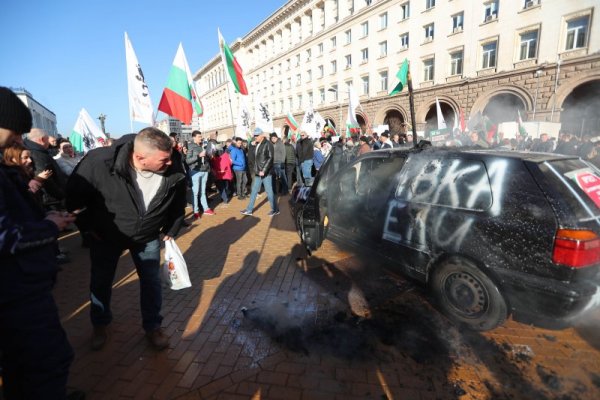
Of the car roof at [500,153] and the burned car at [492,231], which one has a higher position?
the car roof at [500,153]

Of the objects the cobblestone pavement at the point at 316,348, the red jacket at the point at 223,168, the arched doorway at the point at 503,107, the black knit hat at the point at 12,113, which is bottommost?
the cobblestone pavement at the point at 316,348

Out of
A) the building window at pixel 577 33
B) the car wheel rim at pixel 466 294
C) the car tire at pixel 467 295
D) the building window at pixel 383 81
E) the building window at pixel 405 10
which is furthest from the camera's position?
the building window at pixel 383 81

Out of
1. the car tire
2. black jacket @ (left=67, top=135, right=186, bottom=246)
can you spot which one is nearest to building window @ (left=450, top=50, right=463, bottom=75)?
the car tire

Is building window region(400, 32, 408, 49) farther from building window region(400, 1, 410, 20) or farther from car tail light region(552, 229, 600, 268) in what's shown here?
car tail light region(552, 229, 600, 268)

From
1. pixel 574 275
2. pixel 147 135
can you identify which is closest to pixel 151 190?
pixel 147 135

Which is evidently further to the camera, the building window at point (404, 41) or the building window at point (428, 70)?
the building window at point (404, 41)

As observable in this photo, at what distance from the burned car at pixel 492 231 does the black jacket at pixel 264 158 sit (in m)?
3.82

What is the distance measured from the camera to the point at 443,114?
25.7 metres

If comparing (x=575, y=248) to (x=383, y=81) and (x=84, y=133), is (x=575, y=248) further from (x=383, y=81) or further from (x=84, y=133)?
(x=383, y=81)

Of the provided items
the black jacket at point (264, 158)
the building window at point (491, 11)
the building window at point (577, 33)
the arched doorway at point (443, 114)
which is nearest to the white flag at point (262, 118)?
the black jacket at point (264, 158)

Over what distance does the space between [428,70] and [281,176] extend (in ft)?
68.3

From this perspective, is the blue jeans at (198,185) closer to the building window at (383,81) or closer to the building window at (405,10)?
the building window at (383,81)

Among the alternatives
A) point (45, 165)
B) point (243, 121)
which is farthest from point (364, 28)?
point (45, 165)

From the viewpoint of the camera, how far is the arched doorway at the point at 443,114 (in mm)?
24797
